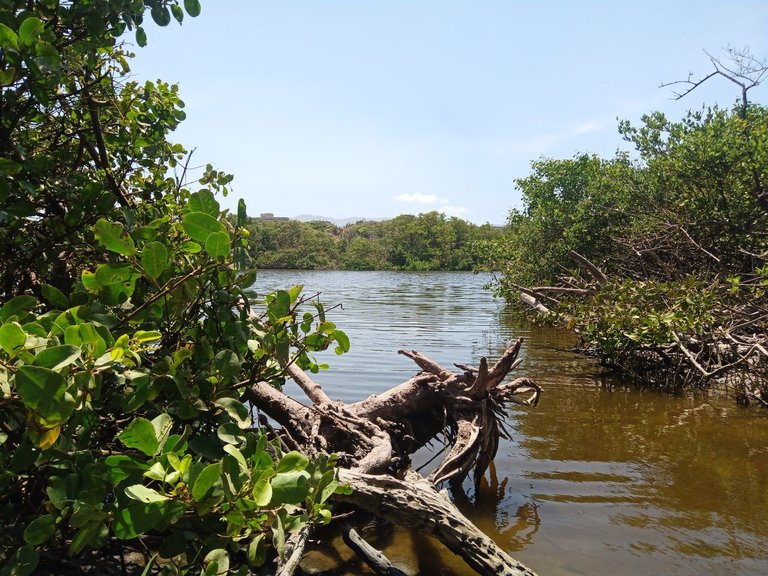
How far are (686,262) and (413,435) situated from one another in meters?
9.86

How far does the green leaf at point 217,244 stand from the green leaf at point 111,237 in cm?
27

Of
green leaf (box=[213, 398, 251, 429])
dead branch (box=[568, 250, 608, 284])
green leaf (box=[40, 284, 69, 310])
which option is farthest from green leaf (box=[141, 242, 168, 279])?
dead branch (box=[568, 250, 608, 284])

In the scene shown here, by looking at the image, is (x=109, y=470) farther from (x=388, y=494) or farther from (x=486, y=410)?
(x=486, y=410)

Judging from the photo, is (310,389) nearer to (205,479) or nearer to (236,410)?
(236,410)

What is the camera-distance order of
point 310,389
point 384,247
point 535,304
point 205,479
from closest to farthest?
point 205,479
point 310,389
point 535,304
point 384,247

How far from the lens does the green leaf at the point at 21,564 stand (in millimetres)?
1688

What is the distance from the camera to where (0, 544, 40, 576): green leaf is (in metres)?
1.69

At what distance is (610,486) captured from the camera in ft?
18.6

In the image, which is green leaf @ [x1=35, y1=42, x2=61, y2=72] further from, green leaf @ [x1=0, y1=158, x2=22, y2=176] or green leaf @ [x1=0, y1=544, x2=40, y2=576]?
green leaf @ [x1=0, y1=544, x2=40, y2=576]

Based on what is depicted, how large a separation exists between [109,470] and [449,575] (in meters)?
2.80

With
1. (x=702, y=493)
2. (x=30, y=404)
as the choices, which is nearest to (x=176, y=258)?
(x=30, y=404)

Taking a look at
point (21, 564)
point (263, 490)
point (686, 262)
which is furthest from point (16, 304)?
point (686, 262)

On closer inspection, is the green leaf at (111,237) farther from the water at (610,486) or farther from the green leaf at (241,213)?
the water at (610,486)

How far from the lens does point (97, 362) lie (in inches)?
60.5
